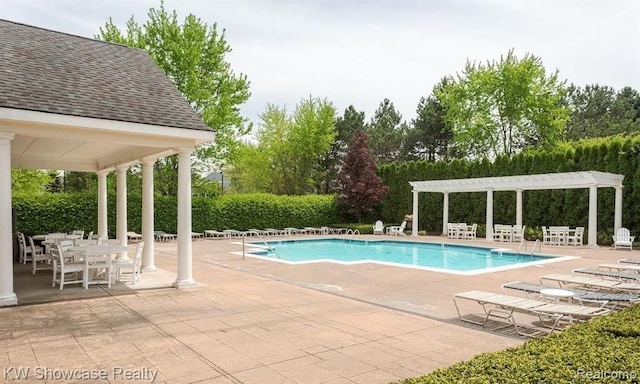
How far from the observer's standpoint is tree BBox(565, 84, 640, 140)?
42344 millimetres

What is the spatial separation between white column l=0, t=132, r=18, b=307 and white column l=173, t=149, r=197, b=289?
2.86 metres

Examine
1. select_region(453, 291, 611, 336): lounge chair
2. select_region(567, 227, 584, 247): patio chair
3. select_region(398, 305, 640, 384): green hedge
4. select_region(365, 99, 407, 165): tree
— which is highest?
select_region(365, 99, 407, 165): tree

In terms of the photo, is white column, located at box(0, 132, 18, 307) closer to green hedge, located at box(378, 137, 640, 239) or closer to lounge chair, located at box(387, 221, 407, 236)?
lounge chair, located at box(387, 221, 407, 236)

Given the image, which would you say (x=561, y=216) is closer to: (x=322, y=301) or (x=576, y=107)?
(x=322, y=301)

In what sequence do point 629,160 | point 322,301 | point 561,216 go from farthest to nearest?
1. point 561,216
2. point 629,160
3. point 322,301

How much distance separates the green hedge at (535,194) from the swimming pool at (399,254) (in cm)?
641

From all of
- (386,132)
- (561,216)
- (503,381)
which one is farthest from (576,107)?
(503,381)

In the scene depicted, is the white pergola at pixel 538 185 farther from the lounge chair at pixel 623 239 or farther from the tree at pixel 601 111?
the tree at pixel 601 111

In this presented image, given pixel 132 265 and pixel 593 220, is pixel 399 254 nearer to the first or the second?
pixel 593 220

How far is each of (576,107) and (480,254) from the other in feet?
125

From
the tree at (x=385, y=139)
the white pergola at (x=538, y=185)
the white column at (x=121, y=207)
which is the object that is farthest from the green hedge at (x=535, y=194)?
the white column at (x=121, y=207)

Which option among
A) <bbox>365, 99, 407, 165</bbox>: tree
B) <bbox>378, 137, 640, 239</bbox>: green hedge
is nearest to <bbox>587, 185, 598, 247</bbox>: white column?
<bbox>378, 137, 640, 239</bbox>: green hedge

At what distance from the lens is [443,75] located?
143ft

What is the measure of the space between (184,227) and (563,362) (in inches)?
294
